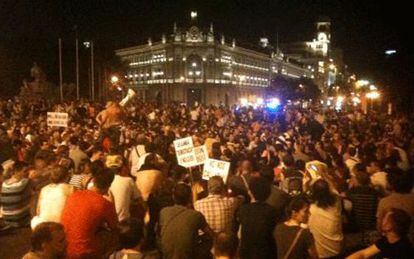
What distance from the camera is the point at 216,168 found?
912cm

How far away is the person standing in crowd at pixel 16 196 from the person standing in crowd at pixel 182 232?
4.26m

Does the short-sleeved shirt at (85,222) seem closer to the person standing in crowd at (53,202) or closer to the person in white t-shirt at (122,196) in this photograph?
the person standing in crowd at (53,202)

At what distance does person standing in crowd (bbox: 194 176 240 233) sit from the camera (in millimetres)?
6660

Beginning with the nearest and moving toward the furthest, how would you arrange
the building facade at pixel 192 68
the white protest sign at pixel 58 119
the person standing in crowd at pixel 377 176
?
the person standing in crowd at pixel 377 176 → the white protest sign at pixel 58 119 → the building facade at pixel 192 68

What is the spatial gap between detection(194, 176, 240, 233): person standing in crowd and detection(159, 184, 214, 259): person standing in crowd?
72 cm

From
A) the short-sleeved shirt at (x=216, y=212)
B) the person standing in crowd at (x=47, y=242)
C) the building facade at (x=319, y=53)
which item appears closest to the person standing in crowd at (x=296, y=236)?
the short-sleeved shirt at (x=216, y=212)

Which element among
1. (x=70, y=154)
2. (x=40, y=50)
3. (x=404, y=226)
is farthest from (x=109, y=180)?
(x=40, y=50)

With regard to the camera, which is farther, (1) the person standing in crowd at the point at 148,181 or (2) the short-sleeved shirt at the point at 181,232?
(1) the person standing in crowd at the point at 148,181

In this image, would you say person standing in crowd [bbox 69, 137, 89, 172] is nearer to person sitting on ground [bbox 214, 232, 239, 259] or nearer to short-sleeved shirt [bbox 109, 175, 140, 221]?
short-sleeved shirt [bbox 109, 175, 140, 221]

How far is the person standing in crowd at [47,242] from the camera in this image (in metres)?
4.50

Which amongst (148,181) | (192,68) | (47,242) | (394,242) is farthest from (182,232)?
(192,68)

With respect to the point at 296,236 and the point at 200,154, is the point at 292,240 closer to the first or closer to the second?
the point at 296,236

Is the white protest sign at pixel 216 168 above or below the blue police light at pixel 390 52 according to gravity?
below

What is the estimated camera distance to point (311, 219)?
6391 millimetres
